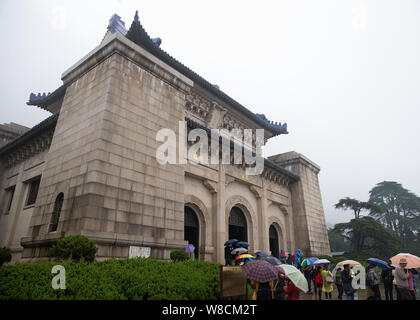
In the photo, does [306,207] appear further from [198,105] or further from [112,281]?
[112,281]

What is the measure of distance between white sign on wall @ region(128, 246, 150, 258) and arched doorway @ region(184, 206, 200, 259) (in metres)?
4.64

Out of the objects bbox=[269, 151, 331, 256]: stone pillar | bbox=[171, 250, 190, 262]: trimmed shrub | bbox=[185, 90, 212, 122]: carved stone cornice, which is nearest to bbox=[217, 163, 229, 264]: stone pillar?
bbox=[171, 250, 190, 262]: trimmed shrub

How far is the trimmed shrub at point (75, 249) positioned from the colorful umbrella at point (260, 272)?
3.68 metres

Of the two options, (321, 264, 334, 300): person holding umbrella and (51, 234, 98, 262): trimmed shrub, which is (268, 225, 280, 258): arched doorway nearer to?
(321, 264, 334, 300): person holding umbrella

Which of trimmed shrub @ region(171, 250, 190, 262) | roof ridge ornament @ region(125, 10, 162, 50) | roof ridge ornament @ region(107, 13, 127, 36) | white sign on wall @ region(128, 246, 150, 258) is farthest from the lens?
roof ridge ornament @ region(107, 13, 127, 36)

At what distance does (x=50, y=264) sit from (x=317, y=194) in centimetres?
2019

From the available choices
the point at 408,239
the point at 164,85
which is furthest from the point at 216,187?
the point at 408,239

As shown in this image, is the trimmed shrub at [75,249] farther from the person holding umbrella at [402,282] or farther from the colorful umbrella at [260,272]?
the person holding umbrella at [402,282]

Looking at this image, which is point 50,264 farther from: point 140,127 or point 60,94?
point 60,94

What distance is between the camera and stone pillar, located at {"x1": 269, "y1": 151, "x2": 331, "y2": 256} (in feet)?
63.5

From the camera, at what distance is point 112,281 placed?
558 cm

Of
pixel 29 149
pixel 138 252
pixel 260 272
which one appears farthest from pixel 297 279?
pixel 29 149

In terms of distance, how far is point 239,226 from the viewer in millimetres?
15867
